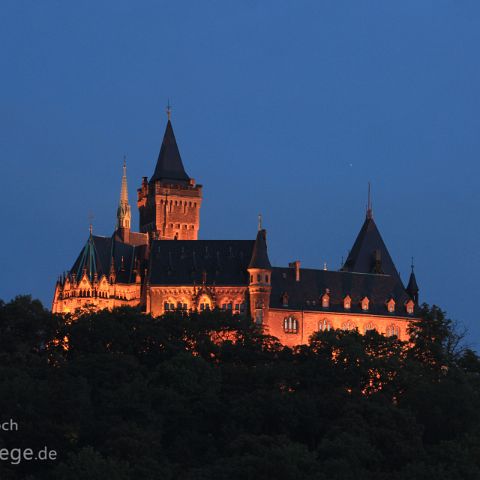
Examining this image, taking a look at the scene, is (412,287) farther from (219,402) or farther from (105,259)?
(219,402)

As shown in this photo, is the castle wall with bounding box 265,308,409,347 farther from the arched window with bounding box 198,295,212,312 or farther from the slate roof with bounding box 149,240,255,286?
the arched window with bounding box 198,295,212,312

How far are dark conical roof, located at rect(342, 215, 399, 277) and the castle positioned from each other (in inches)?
60.2

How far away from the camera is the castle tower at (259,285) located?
17312 cm

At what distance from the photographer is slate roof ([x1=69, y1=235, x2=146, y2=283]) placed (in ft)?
574

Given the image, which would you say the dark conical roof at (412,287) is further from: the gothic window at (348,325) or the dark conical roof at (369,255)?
the gothic window at (348,325)

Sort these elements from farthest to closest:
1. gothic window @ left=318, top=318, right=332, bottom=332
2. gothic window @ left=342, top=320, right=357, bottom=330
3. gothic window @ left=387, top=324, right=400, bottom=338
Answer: gothic window @ left=387, top=324, right=400, bottom=338, gothic window @ left=342, top=320, right=357, bottom=330, gothic window @ left=318, top=318, right=332, bottom=332

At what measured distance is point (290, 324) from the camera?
175000 mm

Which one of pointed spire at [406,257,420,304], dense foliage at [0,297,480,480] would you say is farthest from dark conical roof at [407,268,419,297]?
dense foliage at [0,297,480,480]

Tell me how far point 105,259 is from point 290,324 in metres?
16.5

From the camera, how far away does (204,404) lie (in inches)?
5522

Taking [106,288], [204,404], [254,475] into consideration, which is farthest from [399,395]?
[106,288]

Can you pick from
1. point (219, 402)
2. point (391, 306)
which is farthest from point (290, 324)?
point (219, 402)

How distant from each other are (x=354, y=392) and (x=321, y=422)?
17.3 feet

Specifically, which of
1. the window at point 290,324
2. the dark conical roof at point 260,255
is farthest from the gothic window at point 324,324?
the dark conical roof at point 260,255
